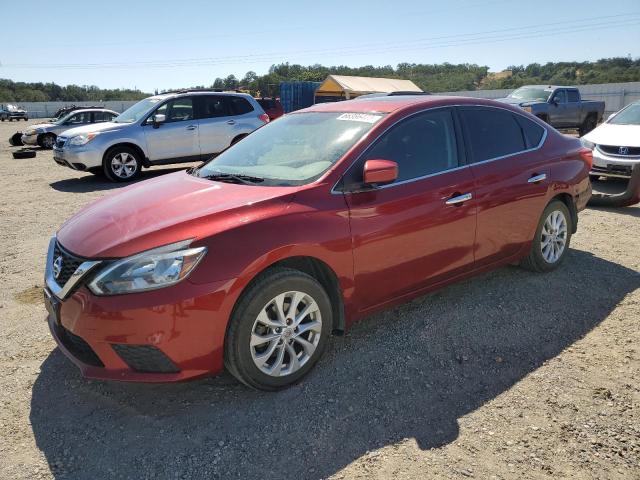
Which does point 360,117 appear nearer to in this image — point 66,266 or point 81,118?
point 66,266

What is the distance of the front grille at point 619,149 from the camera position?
8.24 m

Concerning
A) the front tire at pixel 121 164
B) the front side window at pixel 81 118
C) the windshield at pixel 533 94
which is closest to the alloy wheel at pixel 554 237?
the front tire at pixel 121 164

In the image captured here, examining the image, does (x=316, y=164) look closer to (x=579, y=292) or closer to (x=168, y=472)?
(x=168, y=472)

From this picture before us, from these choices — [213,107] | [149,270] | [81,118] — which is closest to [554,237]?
[149,270]

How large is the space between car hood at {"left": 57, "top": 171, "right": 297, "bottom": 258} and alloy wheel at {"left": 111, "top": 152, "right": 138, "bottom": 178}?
7.47 meters

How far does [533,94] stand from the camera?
57.1ft

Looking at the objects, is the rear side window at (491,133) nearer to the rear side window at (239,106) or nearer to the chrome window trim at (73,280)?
the chrome window trim at (73,280)

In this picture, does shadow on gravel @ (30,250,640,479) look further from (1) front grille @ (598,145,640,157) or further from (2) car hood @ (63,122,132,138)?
(2) car hood @ (63,122,132,138)

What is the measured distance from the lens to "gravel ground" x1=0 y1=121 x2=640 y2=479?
2434 millimetres

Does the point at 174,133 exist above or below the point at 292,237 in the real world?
above

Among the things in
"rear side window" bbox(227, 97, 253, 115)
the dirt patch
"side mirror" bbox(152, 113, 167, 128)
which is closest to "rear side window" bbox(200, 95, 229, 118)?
"rear side window" bbox(227, 97, 253, 115)

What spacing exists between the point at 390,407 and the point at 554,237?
2.86 meters

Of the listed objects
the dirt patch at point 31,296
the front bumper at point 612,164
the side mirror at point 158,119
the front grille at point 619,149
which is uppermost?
the side mirror at point 158,119

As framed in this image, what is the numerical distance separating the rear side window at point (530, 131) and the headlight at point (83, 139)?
28.4ft
